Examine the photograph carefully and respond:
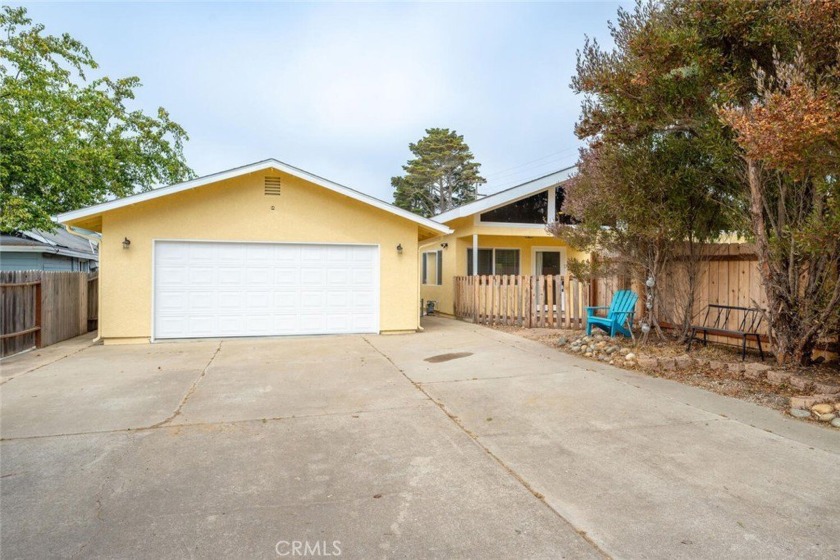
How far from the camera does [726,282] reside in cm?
748

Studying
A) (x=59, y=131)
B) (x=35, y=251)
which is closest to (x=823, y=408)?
(x=59, y=131)

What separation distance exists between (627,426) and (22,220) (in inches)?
650

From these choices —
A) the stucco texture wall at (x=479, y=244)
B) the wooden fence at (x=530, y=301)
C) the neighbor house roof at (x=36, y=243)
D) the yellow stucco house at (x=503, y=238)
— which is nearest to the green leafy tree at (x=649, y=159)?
the wooden fence at (x=530, y=301)

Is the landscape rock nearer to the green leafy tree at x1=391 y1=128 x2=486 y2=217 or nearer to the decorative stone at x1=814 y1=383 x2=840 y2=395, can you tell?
the decorative stone at x1=814 y1=383 x2=840 y2=395

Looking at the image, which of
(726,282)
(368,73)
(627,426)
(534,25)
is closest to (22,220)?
(368,73)

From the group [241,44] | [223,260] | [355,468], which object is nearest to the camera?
[355,468]

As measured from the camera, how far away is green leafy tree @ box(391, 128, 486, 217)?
37.8 metres

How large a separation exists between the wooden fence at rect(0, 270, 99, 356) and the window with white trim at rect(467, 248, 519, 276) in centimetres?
1030

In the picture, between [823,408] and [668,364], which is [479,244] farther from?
[823,408]

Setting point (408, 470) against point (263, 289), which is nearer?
point (408, 470)

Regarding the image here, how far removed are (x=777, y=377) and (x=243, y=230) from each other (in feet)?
30.3

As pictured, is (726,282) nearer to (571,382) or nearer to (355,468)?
(571,382)

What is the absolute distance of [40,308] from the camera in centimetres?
875

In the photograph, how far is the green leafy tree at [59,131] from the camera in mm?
13586
